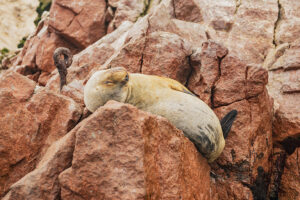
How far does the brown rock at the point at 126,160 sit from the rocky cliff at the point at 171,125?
0.01 m

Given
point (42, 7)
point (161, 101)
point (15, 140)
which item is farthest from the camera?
point (42, 7)

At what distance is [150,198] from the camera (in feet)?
7.55

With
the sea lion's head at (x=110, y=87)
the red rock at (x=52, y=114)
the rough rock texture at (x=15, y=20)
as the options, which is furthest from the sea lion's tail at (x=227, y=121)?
the rough rock texture at (x=15, y=20)

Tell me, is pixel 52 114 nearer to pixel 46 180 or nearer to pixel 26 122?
pixel 26 122

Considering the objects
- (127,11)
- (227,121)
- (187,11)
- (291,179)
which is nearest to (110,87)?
(227,121)

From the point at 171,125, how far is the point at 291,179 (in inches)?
116

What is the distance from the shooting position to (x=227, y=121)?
394 centimetres

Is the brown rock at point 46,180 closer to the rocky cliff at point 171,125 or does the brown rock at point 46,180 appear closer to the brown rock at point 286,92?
the rocky cliff at point 171,125

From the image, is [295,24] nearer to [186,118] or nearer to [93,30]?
[186,118]

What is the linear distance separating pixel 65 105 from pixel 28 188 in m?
1.47

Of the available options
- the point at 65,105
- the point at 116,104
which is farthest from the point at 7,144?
the point at 116,104

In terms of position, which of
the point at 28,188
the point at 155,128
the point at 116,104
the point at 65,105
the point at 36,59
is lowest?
the point at 36,59

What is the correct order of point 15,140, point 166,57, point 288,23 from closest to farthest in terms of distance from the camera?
point 15,140 < point 166,57 < point 288,23

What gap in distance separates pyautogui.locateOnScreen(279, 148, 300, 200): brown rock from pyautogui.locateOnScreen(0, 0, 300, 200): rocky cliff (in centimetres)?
2
